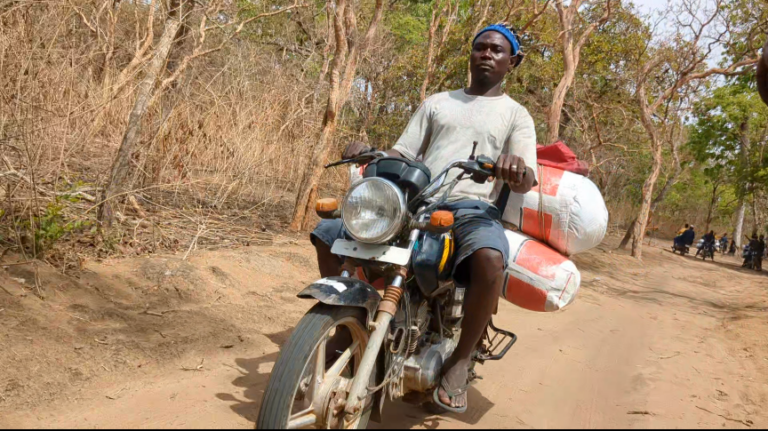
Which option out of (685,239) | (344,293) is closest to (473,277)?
(344,293)

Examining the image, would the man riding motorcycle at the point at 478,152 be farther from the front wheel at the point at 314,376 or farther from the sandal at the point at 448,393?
the front wheel at the point at 314,376

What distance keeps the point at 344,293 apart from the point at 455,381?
775 mm

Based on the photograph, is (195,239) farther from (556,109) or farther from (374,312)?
(556,109)

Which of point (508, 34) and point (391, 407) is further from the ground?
point (508, 34)

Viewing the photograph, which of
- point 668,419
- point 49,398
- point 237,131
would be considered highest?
point 237,131

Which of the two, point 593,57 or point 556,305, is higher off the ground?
point 593,57

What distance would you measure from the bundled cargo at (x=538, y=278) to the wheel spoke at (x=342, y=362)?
2.87 ft

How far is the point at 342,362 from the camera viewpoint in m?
2.49

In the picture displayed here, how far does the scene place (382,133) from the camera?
15.9 metres

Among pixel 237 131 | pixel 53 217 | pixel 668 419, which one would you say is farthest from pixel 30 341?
pixel 237 131

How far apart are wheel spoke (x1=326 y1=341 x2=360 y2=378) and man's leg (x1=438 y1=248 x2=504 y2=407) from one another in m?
0.48

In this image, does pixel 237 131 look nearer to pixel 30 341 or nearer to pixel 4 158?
pixel 4 158

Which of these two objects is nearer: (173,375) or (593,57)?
(173,375)

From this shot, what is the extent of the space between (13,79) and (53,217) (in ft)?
3.96
